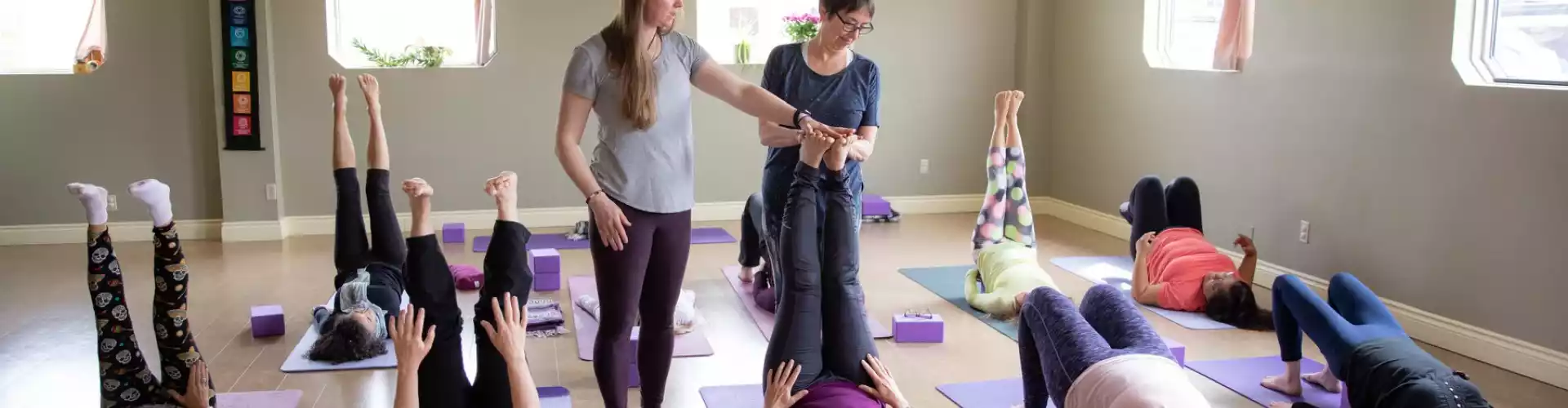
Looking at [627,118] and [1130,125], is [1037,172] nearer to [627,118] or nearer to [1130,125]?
[1130,125]

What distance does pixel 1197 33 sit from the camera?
6305 millimetres

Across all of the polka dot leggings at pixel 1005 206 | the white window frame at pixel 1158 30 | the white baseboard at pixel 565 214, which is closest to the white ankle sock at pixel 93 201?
the polka dot leggings at pixel 1005 206

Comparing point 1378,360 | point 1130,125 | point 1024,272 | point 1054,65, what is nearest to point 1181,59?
point 1130,125

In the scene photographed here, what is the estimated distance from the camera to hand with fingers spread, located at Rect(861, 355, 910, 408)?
2.51 metres

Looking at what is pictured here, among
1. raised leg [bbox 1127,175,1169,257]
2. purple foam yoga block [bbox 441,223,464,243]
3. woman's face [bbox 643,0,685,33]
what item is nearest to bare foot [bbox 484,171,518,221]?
woman's face [bbox 643,0,685,33]

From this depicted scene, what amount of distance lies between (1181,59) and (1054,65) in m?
1.19

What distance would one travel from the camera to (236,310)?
16.1 feet

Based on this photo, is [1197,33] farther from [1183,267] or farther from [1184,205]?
[1183,267]

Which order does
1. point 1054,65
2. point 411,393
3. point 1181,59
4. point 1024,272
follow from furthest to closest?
1. point 1054,65
2. point 1181,59
3. point 1024,272
4. point 411,393

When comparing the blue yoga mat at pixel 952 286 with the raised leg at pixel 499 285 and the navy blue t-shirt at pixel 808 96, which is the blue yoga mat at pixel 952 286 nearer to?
the navy blue t-shirt at pixel 808 96

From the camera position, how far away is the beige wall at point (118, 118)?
6500 millimetres

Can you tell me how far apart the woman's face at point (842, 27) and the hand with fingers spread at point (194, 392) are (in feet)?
5.61

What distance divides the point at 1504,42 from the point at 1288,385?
1.71 metres

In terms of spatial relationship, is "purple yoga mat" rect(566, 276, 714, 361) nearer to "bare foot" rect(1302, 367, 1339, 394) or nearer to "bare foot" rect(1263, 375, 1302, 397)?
"bare foot" rect(1263, 375, 1302, 397)
